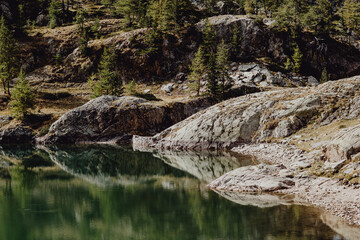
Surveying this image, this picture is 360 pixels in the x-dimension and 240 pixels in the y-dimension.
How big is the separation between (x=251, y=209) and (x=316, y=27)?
9588 centimetres

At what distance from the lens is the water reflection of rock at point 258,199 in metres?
23.3

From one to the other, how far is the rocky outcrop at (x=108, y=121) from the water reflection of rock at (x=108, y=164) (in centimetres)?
544

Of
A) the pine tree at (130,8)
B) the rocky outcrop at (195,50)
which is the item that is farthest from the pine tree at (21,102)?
the pine tree at (130,8)

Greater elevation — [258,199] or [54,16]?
[54,16]

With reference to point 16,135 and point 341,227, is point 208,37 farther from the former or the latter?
point 341,227

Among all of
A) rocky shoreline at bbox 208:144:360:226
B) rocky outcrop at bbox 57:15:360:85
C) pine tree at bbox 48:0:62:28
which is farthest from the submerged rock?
pine tree at bbox 48:0:62:28

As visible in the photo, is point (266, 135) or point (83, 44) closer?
point (266, 135)

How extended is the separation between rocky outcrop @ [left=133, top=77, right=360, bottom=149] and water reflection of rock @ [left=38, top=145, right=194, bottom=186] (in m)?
10.1

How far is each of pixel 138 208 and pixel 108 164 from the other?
23976mm

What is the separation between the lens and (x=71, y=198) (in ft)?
90.9

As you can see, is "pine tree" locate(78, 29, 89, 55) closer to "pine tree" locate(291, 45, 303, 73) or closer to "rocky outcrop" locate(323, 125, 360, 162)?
"pine tree" locate(291, 45, 303, 73)


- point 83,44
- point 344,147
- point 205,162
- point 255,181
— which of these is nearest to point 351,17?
point 205,162

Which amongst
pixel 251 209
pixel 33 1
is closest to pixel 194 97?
pixel 251 209

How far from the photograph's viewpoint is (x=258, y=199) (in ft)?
80.6
